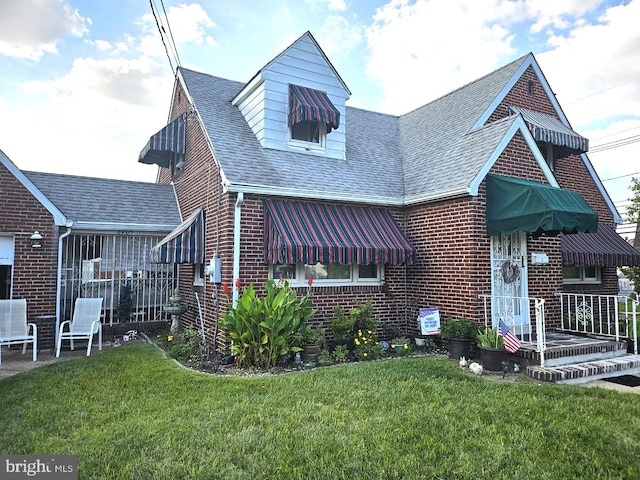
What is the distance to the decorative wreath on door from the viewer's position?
988cm

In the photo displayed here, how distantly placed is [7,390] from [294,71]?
9.92 metres

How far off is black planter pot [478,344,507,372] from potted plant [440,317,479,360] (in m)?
0.72

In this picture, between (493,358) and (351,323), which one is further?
(351,323)

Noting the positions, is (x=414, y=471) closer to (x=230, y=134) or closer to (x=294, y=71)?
(x=230, y=134)

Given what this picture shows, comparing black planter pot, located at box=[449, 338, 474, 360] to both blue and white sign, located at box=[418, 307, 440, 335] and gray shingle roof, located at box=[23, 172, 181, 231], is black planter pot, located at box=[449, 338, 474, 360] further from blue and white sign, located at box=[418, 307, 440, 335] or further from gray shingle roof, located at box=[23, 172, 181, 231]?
gray shingle roof, located at box=[23, 172, 181, 231]

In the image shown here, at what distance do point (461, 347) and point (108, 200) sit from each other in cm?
1058

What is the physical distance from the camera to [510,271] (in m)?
9.96

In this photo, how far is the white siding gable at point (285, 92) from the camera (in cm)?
1125

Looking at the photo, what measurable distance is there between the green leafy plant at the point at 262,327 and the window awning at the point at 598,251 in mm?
8355

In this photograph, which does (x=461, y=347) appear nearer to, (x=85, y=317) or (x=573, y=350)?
(x=573, y=350)

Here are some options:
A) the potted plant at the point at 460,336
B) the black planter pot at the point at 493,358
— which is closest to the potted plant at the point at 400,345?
the potted plant at the point at 460,336

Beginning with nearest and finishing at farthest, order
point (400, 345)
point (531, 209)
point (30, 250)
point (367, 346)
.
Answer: point (531, 209)
point (367, 346)
point (400, 345)
point (30, 250)

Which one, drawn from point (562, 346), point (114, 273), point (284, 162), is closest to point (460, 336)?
point (562, 346)

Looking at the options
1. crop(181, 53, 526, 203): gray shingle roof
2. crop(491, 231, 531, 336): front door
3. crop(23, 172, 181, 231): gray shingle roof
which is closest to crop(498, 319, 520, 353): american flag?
→ crop(491, 231, 531, 336): front door
